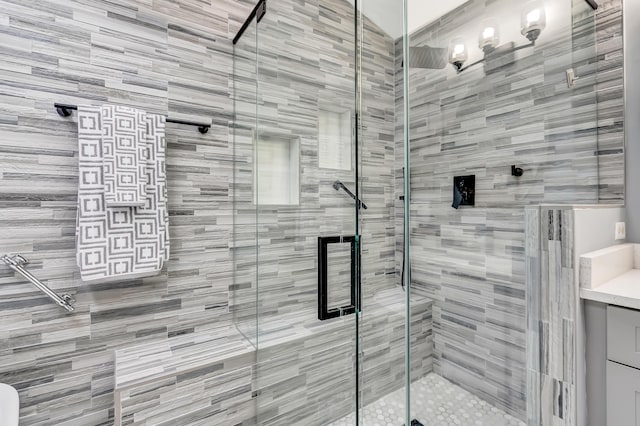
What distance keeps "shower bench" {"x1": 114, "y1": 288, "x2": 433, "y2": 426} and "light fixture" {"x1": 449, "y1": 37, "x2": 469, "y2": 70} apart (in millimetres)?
990

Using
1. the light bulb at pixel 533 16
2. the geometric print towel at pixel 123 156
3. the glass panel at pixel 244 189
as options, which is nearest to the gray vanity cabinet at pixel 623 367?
the light bulb at pixel 533 16

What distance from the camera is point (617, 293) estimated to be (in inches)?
38.5

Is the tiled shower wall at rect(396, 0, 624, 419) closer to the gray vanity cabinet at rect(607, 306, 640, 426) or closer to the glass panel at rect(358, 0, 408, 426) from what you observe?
the glass panel at rect(358, 0, 408, 426)

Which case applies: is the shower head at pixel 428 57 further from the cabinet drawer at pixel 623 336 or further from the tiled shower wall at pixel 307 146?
the cabinet drawer at pixel 623 336

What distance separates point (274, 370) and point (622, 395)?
1.35m

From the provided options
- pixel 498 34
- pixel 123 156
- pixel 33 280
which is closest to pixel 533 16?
pixel 498 34

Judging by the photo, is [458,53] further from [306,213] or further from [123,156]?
[123,156]

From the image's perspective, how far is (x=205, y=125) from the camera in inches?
69.1

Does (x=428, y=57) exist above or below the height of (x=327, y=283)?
above

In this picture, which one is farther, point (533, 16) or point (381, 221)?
point (533, 16)

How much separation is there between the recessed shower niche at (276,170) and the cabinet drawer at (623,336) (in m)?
1.24

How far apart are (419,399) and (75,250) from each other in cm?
168

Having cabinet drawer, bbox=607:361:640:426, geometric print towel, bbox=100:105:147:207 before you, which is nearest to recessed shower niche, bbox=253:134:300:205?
geometric print towel, bbox=100:105:147:207

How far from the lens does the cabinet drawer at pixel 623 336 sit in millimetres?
947
